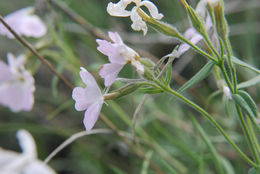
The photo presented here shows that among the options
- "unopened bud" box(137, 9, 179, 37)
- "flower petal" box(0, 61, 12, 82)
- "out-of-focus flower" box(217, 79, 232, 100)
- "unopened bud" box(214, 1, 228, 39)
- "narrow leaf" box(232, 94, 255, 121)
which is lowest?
"out-of-focus flower" box(217, 79, 232, 100)

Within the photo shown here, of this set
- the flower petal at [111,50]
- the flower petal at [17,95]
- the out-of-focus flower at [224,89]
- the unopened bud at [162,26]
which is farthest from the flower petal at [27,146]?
the flower petal at [17,95]

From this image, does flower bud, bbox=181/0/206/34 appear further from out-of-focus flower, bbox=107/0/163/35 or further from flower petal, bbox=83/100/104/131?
flower petal, bbox=83/100/104/131

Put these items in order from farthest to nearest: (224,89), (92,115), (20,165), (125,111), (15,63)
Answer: (125,111) → (15,63) → (224,89) → (92,115) → (20,165)

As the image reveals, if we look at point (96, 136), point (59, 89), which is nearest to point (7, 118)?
point (59, 89)

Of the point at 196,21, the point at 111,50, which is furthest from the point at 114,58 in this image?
the point at 196,21

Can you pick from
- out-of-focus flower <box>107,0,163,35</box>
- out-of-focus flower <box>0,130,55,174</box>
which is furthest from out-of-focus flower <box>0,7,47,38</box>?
out-of-focus flower <box>0,130,55,174</box>

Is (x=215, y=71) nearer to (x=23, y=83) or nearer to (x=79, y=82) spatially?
(x=79, y=82)

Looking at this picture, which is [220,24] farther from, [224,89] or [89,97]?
[89,97]

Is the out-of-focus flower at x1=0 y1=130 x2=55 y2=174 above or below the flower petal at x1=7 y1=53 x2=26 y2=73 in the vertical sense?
above
